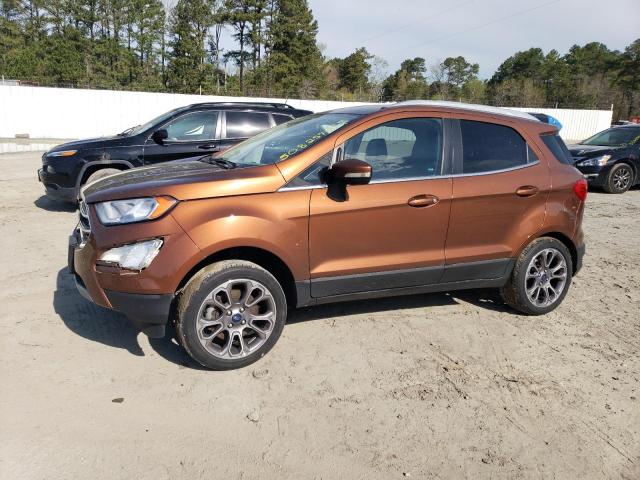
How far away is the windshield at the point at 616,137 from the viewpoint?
12203 millimetres

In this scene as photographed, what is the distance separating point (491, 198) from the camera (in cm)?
416

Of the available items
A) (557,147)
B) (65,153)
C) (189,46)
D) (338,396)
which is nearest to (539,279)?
(557,147)

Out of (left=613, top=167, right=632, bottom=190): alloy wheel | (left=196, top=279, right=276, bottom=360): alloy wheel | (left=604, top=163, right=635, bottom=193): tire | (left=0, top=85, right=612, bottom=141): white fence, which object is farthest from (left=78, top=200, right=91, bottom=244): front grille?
(left=0, top=85, right=612, bottom=141): white fence

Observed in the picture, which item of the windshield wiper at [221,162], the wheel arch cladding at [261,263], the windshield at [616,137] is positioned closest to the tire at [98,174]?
the windshield wiper at [221,162]

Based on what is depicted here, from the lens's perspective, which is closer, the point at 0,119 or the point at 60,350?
the point at 60,350

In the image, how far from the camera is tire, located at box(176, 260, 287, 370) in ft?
10.9

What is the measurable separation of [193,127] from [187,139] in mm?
219

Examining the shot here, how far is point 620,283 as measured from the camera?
5641 millimetres

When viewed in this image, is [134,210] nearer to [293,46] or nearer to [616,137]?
[616,137]

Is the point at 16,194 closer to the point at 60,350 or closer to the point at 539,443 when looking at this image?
the point at 60,350

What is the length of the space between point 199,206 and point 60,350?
4.97ft

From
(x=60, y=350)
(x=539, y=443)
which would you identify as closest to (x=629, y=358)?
(x=539, y=443)

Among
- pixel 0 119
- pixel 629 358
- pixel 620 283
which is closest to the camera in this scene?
pixel 629 358

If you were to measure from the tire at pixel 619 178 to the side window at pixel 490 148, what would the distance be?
8.91 meters
